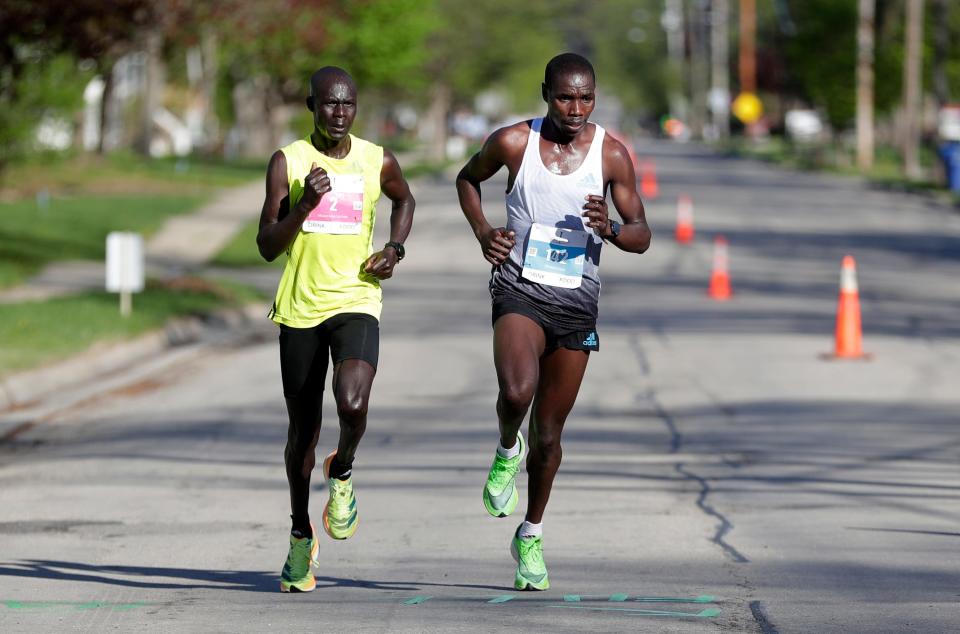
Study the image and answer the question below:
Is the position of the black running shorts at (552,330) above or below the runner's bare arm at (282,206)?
below

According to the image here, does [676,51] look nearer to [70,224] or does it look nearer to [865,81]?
[865,81]

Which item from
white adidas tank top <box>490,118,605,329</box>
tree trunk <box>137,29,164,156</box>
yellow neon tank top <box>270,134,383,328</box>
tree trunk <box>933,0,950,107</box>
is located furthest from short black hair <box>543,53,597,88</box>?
tree trunk <box>137,29,164,156</box>

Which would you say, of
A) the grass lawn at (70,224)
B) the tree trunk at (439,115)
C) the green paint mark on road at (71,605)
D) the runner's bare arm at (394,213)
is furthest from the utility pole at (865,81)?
the green paint mark on road at (71,605)

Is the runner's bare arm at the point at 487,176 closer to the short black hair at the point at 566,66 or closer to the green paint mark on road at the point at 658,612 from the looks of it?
the short black hair at the point at 566,66

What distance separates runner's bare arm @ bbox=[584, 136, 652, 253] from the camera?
7.21 metres

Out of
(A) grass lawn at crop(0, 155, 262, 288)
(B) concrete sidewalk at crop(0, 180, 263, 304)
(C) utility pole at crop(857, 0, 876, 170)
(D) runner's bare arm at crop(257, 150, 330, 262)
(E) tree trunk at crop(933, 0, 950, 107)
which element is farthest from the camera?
(C) utility pole at crop(857, 0, 876, 170)

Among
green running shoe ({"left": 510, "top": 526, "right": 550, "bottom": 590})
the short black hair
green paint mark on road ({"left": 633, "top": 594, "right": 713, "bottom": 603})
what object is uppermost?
the short black hair

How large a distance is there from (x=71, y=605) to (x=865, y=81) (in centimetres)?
5761

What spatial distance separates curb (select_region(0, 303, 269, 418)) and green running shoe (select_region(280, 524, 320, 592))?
7.38 m

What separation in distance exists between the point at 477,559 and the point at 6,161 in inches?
1119

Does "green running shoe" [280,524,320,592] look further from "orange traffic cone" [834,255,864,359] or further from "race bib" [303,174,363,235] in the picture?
"orange traffic cone" [834,255,864,359]

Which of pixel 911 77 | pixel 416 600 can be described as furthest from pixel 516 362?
pixel 911 77

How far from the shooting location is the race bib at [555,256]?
7.22 m

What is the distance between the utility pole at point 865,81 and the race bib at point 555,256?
179ft
